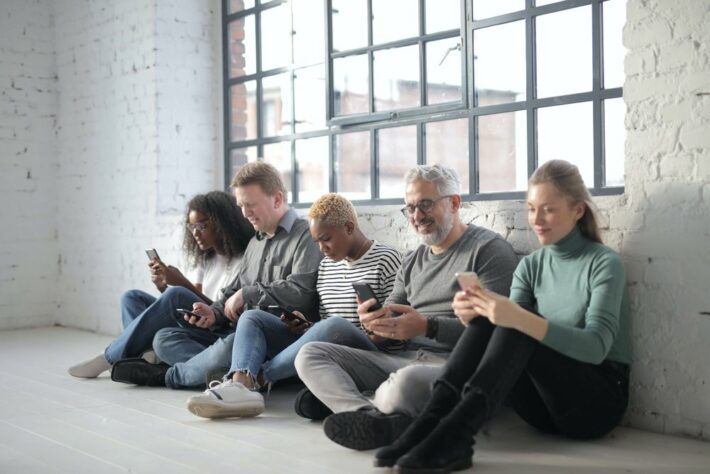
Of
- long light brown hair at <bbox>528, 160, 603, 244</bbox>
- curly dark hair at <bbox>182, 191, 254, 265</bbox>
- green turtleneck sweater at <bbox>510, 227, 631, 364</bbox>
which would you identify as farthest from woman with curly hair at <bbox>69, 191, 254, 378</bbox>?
long light brown hair at <bbox>528, 160, 603, 244</bbox>

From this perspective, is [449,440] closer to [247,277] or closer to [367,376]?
[367,376]

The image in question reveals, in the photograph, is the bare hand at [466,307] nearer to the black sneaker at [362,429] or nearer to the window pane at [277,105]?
the black sneaker at [362,429]

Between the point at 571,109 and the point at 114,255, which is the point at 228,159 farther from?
the point at 571,109

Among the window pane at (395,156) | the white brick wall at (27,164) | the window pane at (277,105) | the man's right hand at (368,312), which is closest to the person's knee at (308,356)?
the man's right hand at (368,312)

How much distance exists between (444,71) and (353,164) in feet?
2.95

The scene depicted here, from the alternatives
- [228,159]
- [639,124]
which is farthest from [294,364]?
[228,159]

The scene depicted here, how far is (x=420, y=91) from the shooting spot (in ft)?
15.9

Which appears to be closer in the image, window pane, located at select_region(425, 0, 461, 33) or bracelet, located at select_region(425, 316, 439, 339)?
bracelet, located at select_region(425, 316, 439, 339)

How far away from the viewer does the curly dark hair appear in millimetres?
4961

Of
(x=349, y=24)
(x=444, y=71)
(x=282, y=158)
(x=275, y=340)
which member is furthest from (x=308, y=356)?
(x=282, y=158)

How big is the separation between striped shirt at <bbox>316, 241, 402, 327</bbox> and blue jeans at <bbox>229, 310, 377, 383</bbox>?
0.71ft

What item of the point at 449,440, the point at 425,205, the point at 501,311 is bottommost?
the point at 449,440

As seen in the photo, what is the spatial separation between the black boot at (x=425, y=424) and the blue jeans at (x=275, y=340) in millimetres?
853

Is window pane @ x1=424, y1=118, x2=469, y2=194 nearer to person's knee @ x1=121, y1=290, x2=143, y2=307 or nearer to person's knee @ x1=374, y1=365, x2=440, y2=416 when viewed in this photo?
person's knee @ x1=374, y1=365, x2=440, y2=416
